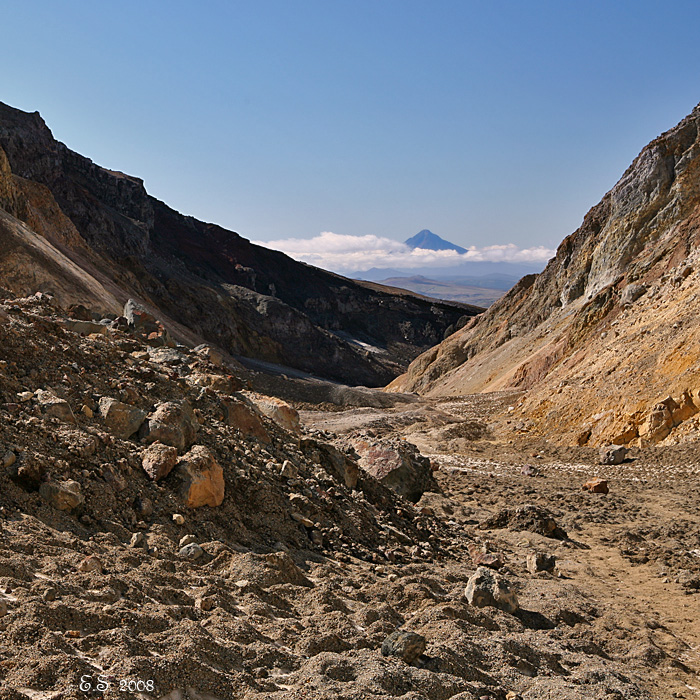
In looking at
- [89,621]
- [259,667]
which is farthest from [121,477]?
[259,667]

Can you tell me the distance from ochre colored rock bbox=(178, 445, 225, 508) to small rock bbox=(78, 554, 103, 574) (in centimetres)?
163

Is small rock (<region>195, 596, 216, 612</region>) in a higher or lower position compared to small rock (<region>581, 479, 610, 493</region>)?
higher

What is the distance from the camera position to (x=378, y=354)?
76.4 meters

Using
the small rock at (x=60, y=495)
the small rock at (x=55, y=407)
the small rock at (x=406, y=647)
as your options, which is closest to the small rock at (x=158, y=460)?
the small rock at (x=55, y=407)

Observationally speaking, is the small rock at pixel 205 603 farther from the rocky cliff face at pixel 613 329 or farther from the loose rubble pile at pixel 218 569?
the rocky cliff face at pixel 613 329

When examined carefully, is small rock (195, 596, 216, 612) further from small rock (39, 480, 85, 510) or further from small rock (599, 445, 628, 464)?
small rock (599, 445, 628, 464)

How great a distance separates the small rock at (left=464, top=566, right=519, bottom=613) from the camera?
6.00 meters

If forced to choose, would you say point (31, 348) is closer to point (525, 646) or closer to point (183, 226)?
point (525, 646)

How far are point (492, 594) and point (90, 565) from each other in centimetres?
388

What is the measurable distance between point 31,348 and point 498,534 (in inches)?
304

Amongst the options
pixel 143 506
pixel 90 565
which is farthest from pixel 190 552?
pixel 90 565

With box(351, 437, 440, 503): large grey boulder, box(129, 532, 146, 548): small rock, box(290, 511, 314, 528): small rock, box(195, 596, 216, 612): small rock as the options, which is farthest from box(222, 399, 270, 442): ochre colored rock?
box(195, 596, 216, 612): small rock

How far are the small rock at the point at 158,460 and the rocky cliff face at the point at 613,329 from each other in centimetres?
1430

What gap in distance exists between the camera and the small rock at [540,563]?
8172mm
